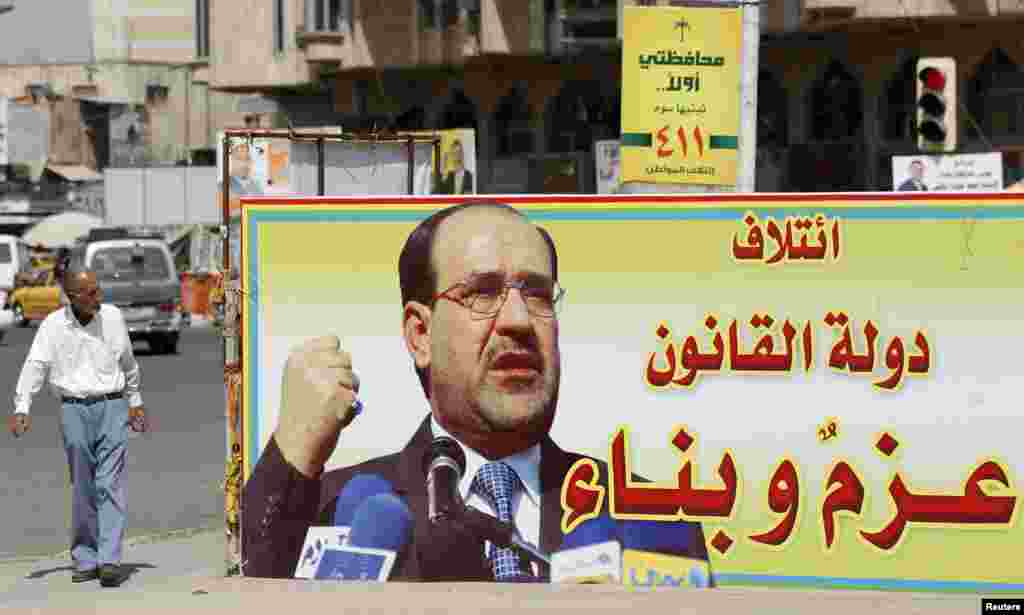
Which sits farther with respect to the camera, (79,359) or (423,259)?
(79,359)

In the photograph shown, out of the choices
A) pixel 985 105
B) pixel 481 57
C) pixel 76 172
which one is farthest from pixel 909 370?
pixel 76 172

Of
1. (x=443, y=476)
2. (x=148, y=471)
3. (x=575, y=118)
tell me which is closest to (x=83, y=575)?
(x=443, y=476)

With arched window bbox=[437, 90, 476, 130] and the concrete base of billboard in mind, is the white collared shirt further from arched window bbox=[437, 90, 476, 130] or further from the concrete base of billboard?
arched window bbox=[437, 90, 476, 130]

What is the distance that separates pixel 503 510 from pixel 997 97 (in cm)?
3066

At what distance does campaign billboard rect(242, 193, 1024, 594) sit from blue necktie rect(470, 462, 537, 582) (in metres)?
0.16

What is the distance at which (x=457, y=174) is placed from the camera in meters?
22.9

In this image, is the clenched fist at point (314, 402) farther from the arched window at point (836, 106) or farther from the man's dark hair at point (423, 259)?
the arched window at point (836, 106)

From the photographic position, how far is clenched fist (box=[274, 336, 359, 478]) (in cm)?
1154

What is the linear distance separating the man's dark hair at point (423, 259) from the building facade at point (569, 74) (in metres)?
26.4

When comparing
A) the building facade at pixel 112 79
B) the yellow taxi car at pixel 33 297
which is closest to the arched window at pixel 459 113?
the yellow taxi car at pixel 33 297

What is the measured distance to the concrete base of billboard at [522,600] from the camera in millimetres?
10695

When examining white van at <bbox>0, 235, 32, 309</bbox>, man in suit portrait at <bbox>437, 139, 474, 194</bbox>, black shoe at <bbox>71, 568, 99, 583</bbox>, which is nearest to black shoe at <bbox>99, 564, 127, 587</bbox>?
black shoe at <bbox>71, 568, 99, 583</bbox>

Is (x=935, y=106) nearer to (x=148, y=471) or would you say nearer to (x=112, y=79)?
(x=148, y=471)

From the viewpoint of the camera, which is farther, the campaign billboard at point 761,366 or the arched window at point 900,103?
the arched window at point 900,103
